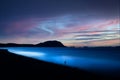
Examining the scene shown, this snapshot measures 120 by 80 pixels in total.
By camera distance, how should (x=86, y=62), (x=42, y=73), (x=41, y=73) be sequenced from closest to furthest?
(x=41, y=73) < (x=42, y=73) < (x=86, y=62)

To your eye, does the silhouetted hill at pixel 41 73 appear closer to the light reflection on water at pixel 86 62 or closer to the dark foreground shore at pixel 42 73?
the dark foreground shore at pixel 42 73

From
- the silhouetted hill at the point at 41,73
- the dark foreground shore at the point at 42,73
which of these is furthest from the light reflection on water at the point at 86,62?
the silhouetted hill at the point at 41,73

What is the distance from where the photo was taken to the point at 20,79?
33.5 feet

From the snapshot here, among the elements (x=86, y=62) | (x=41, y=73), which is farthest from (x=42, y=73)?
(x=86, y=62)

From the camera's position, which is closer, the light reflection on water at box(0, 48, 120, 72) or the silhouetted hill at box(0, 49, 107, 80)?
the silhouetted hill at box(0, 49, 107, 80)

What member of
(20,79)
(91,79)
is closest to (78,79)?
(91,79)

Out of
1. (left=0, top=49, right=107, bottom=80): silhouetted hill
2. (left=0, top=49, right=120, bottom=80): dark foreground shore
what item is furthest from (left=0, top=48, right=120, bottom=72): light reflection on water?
(left=0, top=49, right=107, bottom=80): silhouetted hill

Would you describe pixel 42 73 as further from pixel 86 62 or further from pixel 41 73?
pixel 86 62

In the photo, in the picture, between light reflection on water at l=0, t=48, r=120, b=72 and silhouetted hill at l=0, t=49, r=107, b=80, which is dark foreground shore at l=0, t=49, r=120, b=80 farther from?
light reflection on water at l=0, t=48, r=120, b=72

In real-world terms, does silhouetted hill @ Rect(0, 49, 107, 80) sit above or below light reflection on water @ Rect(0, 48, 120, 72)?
above

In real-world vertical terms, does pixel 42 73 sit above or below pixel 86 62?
above

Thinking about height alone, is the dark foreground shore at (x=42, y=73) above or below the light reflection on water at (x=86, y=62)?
above

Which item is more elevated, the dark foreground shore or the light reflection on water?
the dark foreground shore

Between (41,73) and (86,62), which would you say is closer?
(41,73)
